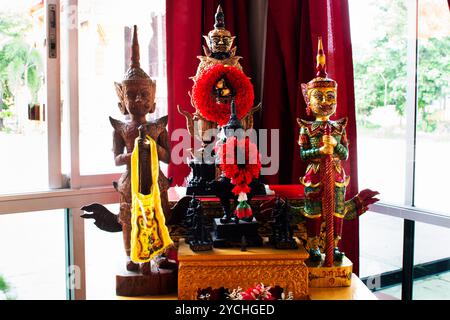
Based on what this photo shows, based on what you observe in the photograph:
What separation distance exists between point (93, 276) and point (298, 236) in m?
1.00

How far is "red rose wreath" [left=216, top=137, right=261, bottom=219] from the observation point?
4.24 ft

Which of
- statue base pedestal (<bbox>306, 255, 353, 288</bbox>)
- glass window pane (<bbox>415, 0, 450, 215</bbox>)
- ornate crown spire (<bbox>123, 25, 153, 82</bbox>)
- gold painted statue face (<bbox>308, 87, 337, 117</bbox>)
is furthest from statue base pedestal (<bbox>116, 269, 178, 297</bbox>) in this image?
glass window pane (<bbox>415, 0, 450, 215</bbox>)

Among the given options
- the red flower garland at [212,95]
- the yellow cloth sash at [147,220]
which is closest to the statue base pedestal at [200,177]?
the red flower garland at [212,95]

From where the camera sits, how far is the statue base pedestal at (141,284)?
4.42 ft

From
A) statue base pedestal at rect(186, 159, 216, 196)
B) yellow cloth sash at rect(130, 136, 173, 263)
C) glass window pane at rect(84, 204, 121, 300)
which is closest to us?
yellow cloth sash at rect(130, 136, 173, 263)

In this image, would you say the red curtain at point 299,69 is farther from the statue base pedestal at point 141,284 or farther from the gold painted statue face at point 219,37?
the statue base pedestal at point 141,284

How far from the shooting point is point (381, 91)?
204 centimetres

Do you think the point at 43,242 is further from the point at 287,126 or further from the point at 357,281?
the point at 357,281

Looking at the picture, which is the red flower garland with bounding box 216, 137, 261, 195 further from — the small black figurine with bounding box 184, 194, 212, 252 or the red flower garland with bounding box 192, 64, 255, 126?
the red flower garland with bounding box 192, 64, 255, 126

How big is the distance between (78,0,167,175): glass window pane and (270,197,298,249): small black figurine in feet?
3.08

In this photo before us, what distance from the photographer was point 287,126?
2.15 m

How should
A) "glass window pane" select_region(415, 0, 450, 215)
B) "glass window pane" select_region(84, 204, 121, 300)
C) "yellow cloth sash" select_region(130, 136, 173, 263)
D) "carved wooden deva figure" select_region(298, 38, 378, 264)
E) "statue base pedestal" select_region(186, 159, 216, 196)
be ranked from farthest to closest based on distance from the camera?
"glass window pane" select_region(84, 204, 121, 300) < "glass window pane" select_region(415, 0, 450, 215) < "statue base pedestal" select_region(186, 159, 216, 196) < "carved wooden deva figure" select_region(298, 38, 378, 264) < "yellow cloth sash" select_region(130, 136, 173, 263)
